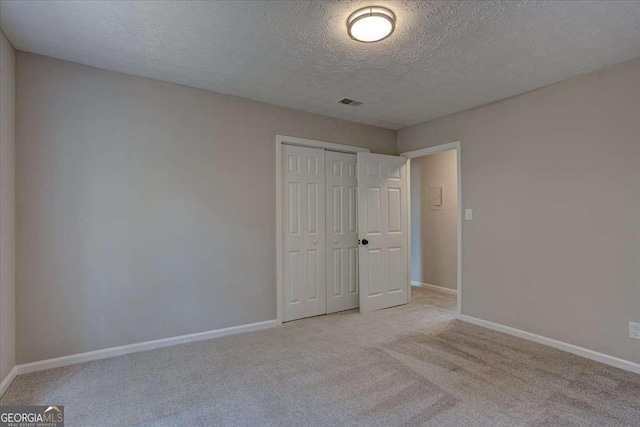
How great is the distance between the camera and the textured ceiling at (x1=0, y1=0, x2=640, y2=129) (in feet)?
6.54

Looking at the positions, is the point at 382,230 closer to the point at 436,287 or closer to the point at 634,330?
the point at 436,287

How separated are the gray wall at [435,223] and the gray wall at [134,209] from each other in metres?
2.49

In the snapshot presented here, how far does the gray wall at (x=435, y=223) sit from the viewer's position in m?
5.25

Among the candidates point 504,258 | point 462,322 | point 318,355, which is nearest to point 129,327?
point 318,355

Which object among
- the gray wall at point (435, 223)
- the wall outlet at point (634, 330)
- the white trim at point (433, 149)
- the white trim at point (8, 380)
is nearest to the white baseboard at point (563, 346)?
the wall outlet at point (634, 330)

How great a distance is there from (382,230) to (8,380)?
3725mm

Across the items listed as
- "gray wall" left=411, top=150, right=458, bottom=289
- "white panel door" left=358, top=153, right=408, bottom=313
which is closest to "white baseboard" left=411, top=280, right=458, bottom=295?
"gray wall" left=411, top=150, right=458, bottom=289

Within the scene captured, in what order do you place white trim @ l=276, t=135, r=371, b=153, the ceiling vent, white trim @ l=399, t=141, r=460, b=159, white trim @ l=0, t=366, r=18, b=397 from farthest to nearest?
white trim @ l=399, t=141, r=460, b=159, white trim @ l=276, t=135, r=371, b=153, the ceiling vent, white trim @ l=0, t=366, r=18, b=397

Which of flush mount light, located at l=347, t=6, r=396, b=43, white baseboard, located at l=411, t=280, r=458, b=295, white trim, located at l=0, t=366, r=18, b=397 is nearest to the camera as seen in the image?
flush mount light, located at l=347, t=6, r=396, b=43

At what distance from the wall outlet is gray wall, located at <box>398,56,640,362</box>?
4cm

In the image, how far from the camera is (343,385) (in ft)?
7.73

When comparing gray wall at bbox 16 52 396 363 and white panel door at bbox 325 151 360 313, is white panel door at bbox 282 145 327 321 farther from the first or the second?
gray wall at bbox 16 52 396 363

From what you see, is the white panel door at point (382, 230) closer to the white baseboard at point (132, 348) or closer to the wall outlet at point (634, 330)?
the white baseboard at point (132, 348)

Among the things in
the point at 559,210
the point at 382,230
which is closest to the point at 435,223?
the point at 382,230
